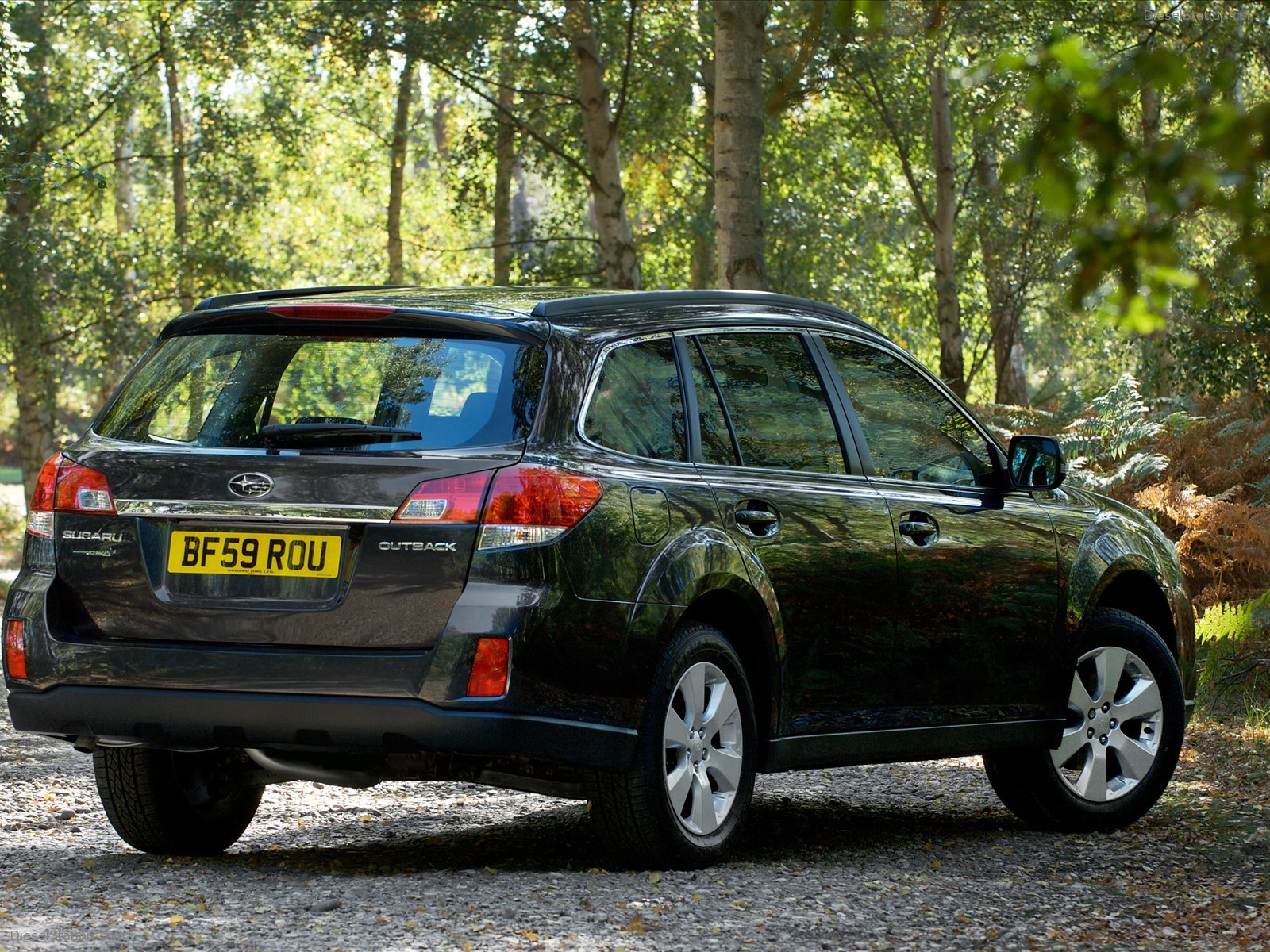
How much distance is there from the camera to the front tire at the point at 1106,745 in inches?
287

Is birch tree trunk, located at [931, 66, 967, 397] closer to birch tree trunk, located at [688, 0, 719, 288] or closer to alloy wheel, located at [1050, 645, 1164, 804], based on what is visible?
birch tree trunk, located at [688, 0, 719, 288]

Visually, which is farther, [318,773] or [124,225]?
[124,225]

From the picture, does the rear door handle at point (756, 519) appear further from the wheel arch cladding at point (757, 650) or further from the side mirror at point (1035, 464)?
the side mirror at point (1035, 464)

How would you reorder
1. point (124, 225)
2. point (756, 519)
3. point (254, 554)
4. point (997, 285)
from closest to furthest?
1. point (254, 554)
2. point (756, 519)
3. point (997, 285)
4. point (124, 225)

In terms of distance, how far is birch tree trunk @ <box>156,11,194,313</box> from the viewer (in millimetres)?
30297

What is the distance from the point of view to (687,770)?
5723 mm

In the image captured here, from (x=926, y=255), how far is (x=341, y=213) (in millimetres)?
23546

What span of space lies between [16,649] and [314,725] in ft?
3.73

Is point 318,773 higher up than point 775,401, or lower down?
lower down

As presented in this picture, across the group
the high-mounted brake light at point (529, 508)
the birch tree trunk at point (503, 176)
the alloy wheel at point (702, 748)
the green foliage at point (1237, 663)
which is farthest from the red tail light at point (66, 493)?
the birch tree trunk at point (503, 176)

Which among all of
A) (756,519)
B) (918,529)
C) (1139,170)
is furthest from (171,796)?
(1139,170)

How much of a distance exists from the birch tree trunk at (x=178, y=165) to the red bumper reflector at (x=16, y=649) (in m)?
25.9

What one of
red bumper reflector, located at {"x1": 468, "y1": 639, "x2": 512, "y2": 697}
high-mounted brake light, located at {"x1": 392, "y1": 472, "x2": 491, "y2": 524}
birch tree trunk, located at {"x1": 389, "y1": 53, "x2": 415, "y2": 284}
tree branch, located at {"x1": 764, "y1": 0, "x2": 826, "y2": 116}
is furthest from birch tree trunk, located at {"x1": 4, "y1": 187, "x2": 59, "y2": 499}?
tree branch, located at {"x1": 764, "y1": 0, "x2": 826, "y2": 116}

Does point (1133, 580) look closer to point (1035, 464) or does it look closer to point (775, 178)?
point (1035, 464)
